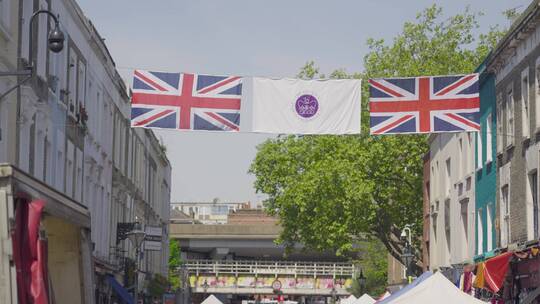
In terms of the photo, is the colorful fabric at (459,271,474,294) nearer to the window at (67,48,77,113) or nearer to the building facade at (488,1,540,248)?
the building facade at (488,1,540,248)

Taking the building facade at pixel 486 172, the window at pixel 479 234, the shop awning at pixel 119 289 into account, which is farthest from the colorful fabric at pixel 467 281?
the shop awning at pixel 119 289

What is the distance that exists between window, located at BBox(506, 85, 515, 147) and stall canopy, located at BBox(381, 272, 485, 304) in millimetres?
10105

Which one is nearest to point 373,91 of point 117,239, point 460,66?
point 117,239

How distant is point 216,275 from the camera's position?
301ft

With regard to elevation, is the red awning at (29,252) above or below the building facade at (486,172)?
below

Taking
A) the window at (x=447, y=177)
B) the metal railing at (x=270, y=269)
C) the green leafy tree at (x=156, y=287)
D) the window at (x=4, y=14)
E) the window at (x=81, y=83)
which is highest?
the window at (x=81, y=83)

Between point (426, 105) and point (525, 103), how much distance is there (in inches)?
92.1

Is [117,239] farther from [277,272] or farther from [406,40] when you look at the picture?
[277,272]

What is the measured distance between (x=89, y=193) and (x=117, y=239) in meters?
5.42

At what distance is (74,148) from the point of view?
3173cm

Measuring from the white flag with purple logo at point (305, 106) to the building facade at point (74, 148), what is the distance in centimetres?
465

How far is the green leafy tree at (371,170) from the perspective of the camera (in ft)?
169

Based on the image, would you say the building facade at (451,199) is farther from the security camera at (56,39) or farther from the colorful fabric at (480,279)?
the security camera at (56,39)

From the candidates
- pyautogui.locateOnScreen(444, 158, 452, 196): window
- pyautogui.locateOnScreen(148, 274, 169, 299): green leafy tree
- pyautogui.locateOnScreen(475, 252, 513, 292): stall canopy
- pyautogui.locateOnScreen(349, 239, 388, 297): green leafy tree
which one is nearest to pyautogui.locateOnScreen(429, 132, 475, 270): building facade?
pyautogui.locateOnScreen(444, 158, 452, 196): window
